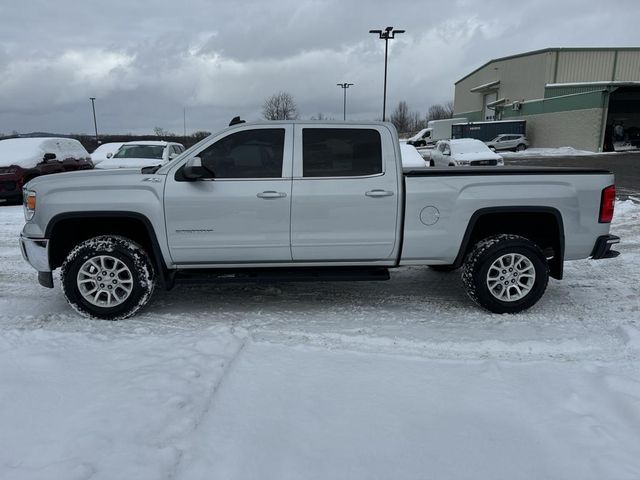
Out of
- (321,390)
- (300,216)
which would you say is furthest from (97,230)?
(321,390)

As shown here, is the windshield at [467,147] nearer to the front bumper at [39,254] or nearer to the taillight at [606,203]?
the taillight at [606,203]

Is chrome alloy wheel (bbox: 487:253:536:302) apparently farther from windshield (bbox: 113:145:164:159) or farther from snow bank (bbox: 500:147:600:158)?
snow bank (bbox: 500:147:600:158)

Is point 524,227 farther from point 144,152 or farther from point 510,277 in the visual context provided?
point 144,152

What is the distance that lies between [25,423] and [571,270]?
20.0ft

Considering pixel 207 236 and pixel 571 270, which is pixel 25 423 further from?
pixel 571 270

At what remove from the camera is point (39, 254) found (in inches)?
178

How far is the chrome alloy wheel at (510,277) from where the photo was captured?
15.1ft

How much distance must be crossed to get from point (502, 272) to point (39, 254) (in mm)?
4344

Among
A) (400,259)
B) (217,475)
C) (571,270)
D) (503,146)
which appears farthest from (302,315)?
(503,146)

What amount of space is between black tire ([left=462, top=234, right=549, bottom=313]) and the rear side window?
1262mm

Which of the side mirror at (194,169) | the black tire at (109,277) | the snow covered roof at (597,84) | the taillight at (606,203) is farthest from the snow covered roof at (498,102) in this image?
the black tire at (109,277)

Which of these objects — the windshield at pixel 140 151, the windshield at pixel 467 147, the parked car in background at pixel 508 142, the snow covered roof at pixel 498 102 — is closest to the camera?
the windshield at pixel 140 151

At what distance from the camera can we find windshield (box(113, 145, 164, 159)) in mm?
14566

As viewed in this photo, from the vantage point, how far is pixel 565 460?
2562mm
